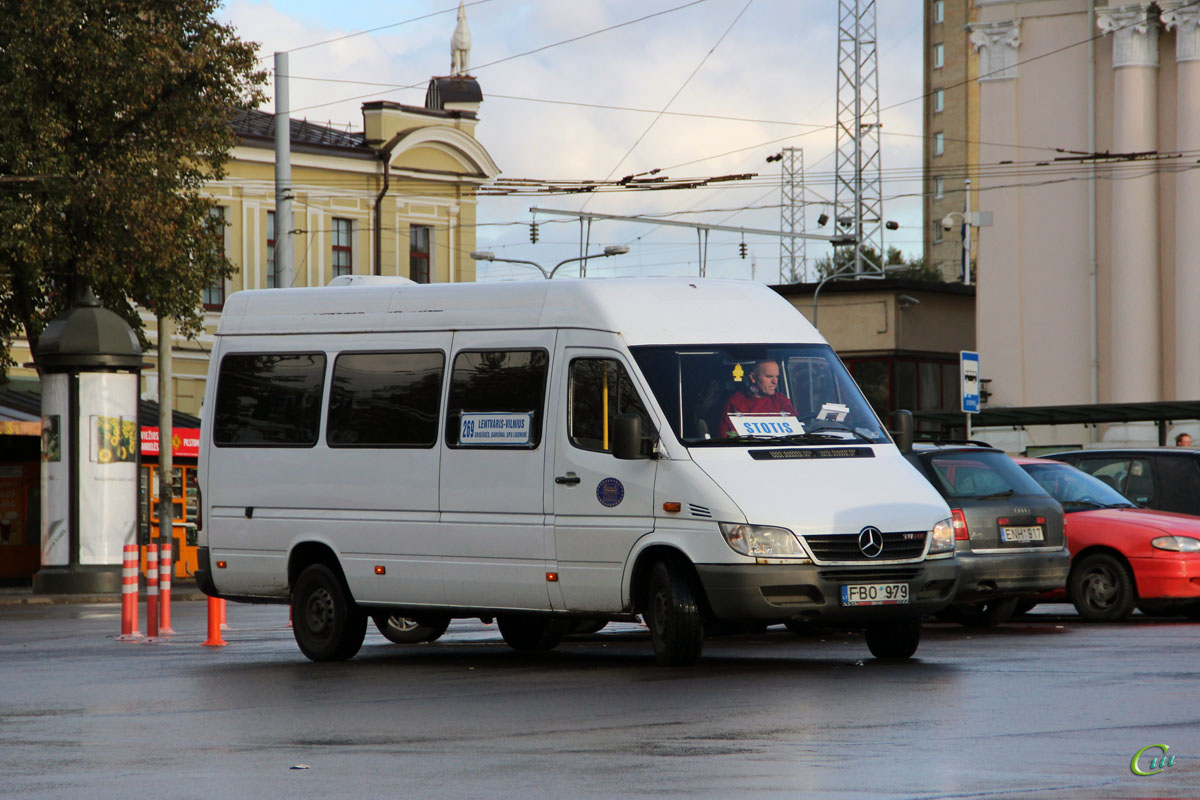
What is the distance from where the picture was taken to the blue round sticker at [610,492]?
43.1 ft

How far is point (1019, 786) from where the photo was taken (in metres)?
7.45

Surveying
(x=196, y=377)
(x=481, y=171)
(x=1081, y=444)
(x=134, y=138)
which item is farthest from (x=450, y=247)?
(x=134, y=138)

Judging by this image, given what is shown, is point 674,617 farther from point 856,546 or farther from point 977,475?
point 977,475

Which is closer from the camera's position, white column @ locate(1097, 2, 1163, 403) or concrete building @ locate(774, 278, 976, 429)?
white column @ locate(1097, 2, 1163, 403)

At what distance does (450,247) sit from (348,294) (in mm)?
40721

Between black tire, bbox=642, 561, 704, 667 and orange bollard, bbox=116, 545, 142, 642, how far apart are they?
238 inches

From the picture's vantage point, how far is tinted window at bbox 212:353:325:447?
15055mm

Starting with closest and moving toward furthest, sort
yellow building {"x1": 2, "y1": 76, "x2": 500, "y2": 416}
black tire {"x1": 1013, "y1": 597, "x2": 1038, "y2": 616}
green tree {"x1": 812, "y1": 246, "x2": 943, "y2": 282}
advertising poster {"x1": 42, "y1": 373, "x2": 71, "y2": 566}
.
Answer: black tire {"x1": 1013, "y1": 597, "x2": 1038, "y2": 616} → advertising poster {"x1": 42, "y1": 373, "x2": 71, "y2": 566} → yellow building {"x1": 2, "y1": 76, "x2": 500, "y2": 416} → green tree {"x1": 812, "y1": 246, "x2": 943, "y2": 282}

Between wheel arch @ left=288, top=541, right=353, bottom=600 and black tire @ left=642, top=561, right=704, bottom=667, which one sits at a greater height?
wheel arch @ left=288, top=541, right=353, bottom=600

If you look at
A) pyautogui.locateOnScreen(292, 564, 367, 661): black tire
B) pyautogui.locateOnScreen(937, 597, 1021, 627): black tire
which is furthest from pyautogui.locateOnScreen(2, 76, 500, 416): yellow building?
pyautogui.locateOnScreen(292, 564, 367, 661): black tire

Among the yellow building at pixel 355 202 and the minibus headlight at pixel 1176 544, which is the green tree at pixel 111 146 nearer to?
the yellow building at pixel 355 202

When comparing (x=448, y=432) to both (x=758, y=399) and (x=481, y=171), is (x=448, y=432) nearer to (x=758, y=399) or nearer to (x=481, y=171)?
(x=758, y=399)

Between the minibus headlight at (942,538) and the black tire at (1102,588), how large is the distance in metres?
4.98

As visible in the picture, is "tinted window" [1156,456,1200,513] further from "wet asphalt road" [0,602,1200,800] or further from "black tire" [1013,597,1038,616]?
"wet asphalt road" [0,602,1200,800]
